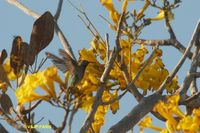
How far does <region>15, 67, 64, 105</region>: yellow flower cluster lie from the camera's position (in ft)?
6.82

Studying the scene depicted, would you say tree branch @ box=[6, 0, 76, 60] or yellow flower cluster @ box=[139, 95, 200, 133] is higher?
tree branch @ box=[6, 0, 76, 60]

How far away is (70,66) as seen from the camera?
2146 mm

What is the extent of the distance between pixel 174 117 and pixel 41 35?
0.68 m

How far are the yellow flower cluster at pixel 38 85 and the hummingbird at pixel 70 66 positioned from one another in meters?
0.03

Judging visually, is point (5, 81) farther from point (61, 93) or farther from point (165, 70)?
point (165, 70)

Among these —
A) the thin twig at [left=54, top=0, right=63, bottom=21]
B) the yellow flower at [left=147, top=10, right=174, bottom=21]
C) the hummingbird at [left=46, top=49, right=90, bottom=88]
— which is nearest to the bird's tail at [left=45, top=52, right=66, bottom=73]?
the hummingbird at [left=46, top=49, right=90, bottom=88]

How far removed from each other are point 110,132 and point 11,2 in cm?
172

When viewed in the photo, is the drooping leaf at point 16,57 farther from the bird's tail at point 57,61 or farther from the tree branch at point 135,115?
the tree branch at point 135,115

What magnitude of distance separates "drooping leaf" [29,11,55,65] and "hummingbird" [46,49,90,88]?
0.09 metres

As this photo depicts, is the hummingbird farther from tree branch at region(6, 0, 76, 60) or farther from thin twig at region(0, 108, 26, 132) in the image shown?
tree branch at region(6, 0, 76, 60)

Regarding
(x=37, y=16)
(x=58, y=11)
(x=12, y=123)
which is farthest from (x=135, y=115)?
(x=37, y=16)

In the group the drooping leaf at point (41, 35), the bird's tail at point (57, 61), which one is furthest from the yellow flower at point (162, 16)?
the bird's tail at point (57, 61)

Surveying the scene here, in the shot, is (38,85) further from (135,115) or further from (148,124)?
(148,124)

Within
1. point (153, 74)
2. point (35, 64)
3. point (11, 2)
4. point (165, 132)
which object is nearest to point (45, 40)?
point (35, 64)
